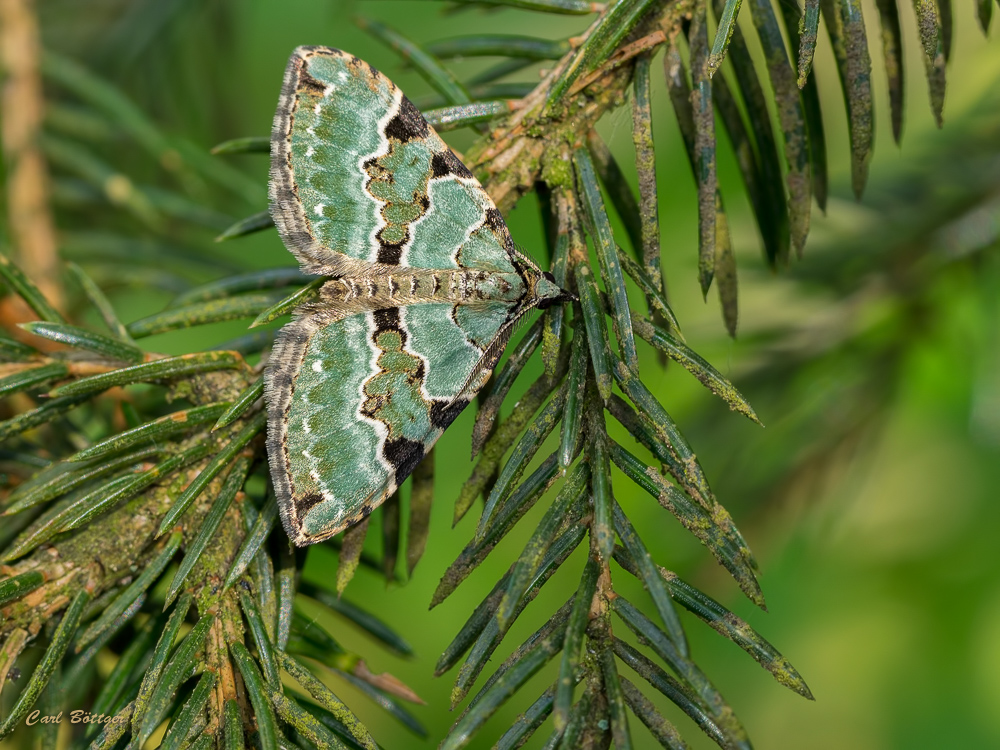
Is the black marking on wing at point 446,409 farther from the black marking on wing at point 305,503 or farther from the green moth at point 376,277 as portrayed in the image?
the black marking on wing at point 305,503

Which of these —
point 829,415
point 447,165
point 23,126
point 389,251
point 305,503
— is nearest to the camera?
point 305,503

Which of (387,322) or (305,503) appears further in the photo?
(387,322)

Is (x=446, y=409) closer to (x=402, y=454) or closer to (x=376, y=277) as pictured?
(x=402, y=454)

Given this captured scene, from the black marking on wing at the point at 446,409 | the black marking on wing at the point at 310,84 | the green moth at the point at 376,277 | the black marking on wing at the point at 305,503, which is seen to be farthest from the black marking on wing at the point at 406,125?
the black marking on wing at the point at 305,503

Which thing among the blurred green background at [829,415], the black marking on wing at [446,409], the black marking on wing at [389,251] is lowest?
the blurred green background at [829,415]

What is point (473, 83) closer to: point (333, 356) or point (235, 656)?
point (333, 356)

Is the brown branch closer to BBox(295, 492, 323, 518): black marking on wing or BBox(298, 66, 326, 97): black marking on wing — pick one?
BBox(298, 66, 326, 97): black marking on wing

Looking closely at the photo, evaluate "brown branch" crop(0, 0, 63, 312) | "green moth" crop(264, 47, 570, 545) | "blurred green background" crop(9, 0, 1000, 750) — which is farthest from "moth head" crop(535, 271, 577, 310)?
"brown branch" crop(0, 0, 63, 312)

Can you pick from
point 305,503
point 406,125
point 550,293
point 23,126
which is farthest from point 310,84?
point 23,126
